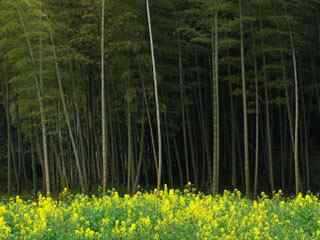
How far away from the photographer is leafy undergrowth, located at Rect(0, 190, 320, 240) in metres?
4.84

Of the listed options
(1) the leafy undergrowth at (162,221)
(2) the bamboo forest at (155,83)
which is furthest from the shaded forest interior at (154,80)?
(1) the leafy undergrowth at (162,221)

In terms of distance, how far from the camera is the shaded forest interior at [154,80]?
1379 centimetres

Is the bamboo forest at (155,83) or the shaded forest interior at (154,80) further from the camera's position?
the shaded forest interior at (154,80)

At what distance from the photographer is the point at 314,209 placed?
6.24 m

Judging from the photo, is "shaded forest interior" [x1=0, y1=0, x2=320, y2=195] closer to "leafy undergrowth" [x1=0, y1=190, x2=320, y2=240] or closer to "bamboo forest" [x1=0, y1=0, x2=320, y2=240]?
"bamboo forest" [x1=0, y1=0, x2=320, y2=240]

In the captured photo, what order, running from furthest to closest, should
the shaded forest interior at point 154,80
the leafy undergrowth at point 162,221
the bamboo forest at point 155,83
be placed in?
the shaded forest interior at point 154,80 → the bamboo forest at point 155,83 → the leafy undergrowth at point 162,221

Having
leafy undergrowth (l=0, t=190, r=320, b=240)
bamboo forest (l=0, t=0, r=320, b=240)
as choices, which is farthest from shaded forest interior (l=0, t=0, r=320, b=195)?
leafy undergrowth (l=0, t=190, r=320, b=240)

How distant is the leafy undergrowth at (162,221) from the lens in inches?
191

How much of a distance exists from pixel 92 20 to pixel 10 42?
202 centimetres

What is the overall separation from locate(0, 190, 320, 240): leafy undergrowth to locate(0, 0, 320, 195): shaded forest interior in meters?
6.52

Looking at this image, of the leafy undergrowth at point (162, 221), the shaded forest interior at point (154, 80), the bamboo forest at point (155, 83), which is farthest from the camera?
the shaded forest interior at point (154, 80)

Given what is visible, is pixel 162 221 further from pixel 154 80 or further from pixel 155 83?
pixel 154 80

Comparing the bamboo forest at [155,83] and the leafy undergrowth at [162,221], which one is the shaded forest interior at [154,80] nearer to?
the bamboo forest at [155,83]

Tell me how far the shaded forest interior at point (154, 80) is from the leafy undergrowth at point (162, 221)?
6.52m
